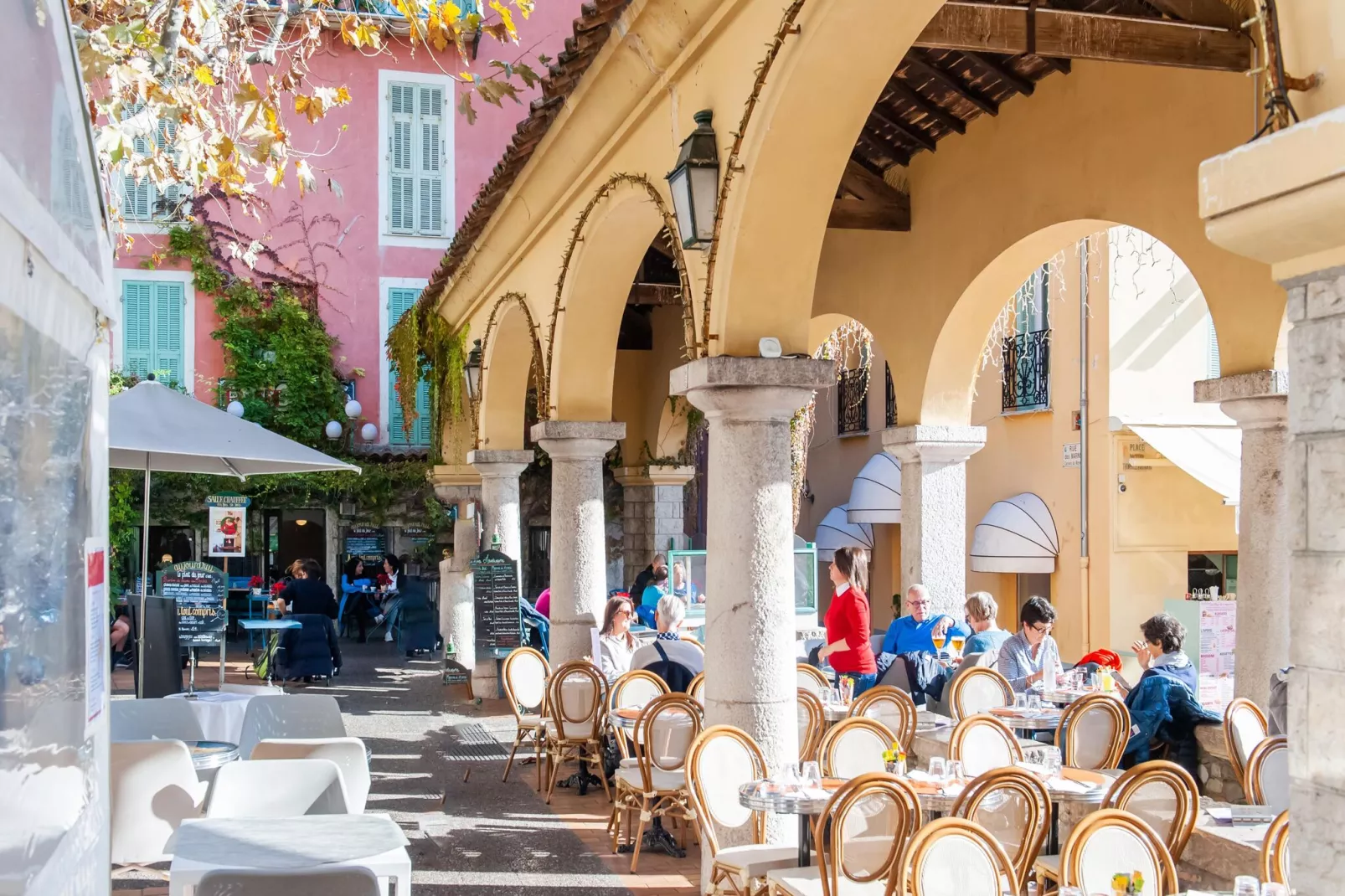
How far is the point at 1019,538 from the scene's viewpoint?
1449 centimetres

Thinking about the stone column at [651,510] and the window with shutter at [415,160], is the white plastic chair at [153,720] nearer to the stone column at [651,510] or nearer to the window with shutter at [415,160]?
the stone column at [651,510]

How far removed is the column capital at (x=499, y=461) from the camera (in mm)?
12641

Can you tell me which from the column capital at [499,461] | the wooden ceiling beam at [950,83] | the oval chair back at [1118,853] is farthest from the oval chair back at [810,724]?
the column capital at [499,461]

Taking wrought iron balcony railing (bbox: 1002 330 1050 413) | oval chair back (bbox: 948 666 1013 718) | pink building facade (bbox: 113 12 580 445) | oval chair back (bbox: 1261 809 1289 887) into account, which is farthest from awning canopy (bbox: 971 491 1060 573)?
oval chair back (bbox: 1261 809 1289 887)

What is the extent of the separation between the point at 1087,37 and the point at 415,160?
15.0 m

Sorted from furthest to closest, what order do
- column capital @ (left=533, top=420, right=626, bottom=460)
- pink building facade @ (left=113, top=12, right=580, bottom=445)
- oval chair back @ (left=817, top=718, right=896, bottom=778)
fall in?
pink building facade @ (left=113, top=12, right=580, bottom=445) < column capital @ (left=533, top=420, right=626, bottom=460) < oval chair back @ (left=817, top=718, right=896, bottom=778)

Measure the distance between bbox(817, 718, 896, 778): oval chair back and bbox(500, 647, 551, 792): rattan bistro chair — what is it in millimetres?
3092

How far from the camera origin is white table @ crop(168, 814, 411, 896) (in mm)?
3391

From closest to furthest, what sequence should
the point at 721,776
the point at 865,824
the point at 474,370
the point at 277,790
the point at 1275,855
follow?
the point at 1275,855 < the point at 865,824 < the point at 277,790 < the point at 721,776 < the point at 474,370

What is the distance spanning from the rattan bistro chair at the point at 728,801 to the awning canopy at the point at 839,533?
13871 millimetres

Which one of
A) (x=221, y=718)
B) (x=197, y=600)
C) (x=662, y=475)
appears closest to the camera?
(x=221, y=718)

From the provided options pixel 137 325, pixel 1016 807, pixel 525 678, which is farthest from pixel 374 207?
pixel 1016 807

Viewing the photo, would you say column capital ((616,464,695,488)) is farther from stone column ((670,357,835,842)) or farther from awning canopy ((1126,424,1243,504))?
stone column ((670,357,835,842))

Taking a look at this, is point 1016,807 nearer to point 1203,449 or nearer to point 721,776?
point 721,776
